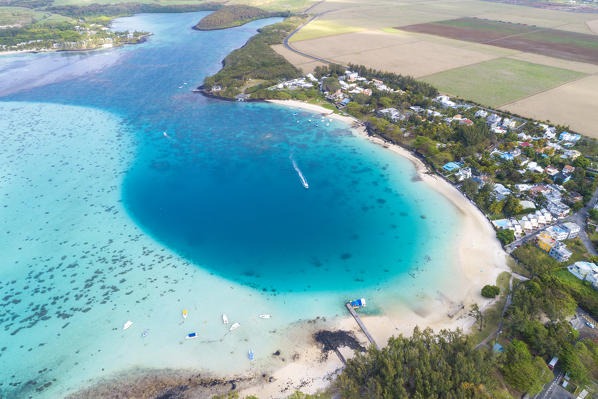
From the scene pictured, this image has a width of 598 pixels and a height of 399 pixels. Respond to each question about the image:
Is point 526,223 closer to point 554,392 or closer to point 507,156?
point 507,156

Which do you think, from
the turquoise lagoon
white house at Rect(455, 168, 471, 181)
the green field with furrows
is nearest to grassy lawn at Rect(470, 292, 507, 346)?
the turquoise lagoon

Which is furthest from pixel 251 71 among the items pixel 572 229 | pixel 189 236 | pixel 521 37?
pixel 521 37

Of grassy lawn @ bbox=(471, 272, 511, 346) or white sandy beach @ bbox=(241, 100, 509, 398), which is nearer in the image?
white sandy beach @ bbox=(241, 100, 509, 398)

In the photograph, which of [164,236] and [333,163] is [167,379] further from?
[333,163]

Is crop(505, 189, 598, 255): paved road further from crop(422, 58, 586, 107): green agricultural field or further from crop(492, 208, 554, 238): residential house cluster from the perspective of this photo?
crop(422, 58, 586, 107): green agricultural field

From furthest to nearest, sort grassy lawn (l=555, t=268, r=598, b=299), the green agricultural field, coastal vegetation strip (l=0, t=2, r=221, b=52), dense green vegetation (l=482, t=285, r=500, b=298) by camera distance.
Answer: coastal vegetation strip (l=0, t=2, r=221, b=52), the green agricultural field, dense green vegetation (l=482, t=285, r=500, b=298), grassy lawn (l=555, t=268, r=598, b=299)
